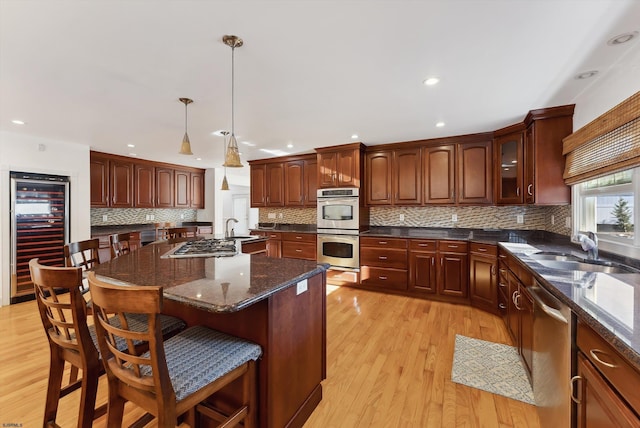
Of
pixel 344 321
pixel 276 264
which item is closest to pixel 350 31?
pixel 276 264

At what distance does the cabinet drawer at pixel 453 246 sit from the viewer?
11.6ft

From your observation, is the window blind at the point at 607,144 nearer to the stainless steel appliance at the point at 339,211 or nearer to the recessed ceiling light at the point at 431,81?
the recessed ceiling light at the point at 431,81

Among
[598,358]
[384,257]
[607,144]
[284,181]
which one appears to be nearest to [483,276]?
[384,257]

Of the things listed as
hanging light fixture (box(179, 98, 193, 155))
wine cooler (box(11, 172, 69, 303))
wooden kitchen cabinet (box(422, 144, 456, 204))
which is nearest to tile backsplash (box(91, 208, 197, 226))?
wine cooler (box(11, 172, 69, 303))

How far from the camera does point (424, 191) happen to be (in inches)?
160

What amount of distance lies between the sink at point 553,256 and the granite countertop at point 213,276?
1827 mm

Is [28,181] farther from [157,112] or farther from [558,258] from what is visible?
[558,258]

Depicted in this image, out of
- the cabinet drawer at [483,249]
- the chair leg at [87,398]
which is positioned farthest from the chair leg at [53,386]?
the cabinet drawer at [483,249]

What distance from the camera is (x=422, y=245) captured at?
3.78m

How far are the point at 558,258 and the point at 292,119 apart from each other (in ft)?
9.24

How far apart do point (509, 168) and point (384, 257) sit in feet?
6.40

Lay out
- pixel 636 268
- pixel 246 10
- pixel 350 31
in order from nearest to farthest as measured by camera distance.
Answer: pixel 246 10
pixel 350 31
pixel 636 268

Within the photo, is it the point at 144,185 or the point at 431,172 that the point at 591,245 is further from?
the point at 144,185

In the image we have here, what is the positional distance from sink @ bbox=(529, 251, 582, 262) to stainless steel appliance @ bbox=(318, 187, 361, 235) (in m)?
2.33
